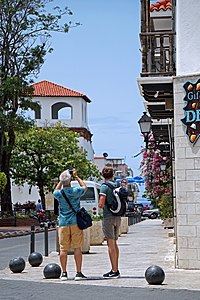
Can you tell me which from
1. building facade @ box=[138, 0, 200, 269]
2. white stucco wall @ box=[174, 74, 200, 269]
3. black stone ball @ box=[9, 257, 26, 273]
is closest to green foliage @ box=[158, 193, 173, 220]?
building facade @ box=[138, 0, 200, 269]

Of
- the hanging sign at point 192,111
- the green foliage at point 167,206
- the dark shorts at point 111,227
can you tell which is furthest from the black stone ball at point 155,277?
the green foliage at point 167,206

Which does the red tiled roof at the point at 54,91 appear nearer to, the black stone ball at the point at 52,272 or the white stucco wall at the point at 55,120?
the white stucco wall at the point at 55,120

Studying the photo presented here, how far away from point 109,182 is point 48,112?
69.1 meters

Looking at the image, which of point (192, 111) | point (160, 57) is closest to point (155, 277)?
point (192, 111)

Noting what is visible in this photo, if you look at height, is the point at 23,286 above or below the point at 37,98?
below

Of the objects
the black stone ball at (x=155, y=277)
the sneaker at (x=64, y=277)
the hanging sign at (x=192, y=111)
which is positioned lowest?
the sneaker at (x=64, y=277)

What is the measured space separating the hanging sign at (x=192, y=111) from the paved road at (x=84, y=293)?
3.46 meters

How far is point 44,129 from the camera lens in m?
58.8

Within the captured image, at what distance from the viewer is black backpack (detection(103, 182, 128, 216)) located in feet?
37.9

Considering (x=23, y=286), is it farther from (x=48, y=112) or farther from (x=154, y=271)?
(x=48, y=112)

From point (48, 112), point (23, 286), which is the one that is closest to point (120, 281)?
point (23, 286)

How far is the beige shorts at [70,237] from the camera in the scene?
38.1 ft

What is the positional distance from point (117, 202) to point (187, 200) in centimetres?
162

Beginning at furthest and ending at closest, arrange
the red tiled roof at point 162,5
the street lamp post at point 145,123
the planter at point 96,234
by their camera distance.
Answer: the planter at point 96,234 < the street lamp post at point 145,123 < the red tiled roof at point 162,5
